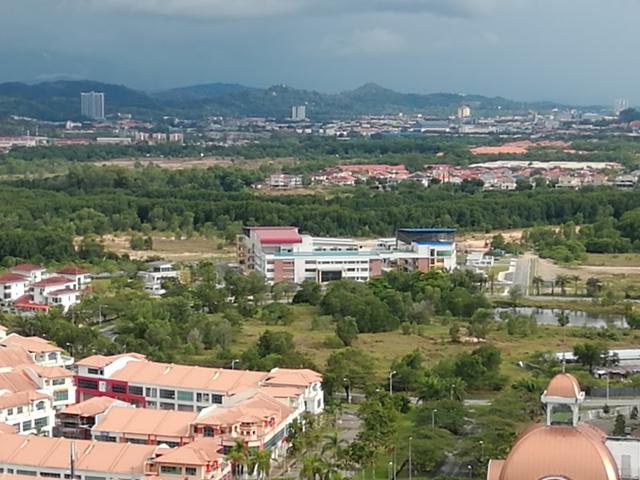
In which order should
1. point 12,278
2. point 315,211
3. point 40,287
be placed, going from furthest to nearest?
point 315,211, point 12,278, point 40,287

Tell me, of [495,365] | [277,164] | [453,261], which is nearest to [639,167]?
[277,164]

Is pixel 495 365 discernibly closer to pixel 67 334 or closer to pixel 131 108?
pixel 67 334

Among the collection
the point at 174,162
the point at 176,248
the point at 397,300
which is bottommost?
the point at 176,248

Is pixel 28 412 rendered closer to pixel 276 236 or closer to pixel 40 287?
pixel 40 287

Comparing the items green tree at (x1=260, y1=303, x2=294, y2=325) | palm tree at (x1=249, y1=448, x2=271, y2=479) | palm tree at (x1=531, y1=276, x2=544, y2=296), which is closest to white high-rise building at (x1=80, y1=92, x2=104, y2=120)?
palm tree at (x1=531, y1=276, x2=544, y2=296)

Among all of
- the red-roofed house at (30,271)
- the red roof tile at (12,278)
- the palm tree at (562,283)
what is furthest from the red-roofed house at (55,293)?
the palm tree at (562,283)

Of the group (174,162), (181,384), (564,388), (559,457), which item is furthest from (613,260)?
(174,162)
